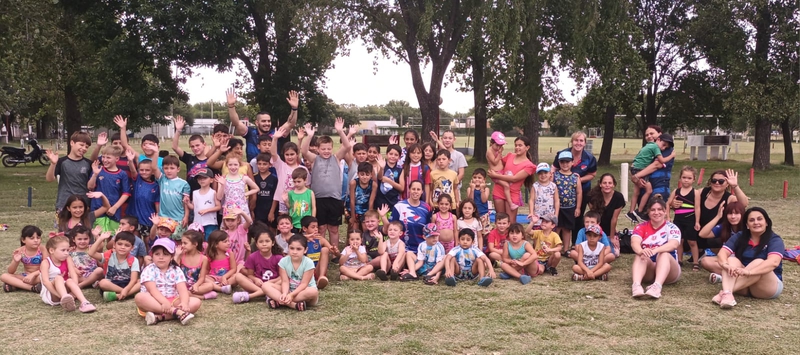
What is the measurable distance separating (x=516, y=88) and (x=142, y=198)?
43.6 feet

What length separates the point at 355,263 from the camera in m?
Answer: 6.77

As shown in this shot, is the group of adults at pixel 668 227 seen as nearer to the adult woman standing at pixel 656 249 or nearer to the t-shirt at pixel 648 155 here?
the adult woman standing at pixel 656 249

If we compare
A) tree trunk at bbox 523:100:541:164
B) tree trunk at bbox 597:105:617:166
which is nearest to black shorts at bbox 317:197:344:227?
tree trunk at bbox 523:100:541:164

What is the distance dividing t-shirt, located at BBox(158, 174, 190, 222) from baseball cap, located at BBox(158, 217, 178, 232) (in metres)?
0.12

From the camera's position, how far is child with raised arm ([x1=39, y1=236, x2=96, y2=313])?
17.8 feet

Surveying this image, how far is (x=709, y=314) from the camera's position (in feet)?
17.5

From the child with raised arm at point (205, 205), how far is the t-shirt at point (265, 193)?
1.74ft

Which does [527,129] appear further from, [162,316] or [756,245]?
[162,316]

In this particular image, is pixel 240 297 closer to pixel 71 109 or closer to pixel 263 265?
pixel 263 265

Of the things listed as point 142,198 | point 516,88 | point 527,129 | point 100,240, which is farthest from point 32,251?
point 527,129

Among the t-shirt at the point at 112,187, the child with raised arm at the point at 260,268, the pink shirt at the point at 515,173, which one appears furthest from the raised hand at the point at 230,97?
the pink shirt at the point at 515,173

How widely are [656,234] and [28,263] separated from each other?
6.24 m

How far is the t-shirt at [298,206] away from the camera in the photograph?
Result: 6930 mm

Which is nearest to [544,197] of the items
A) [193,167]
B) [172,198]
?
[193,167]
